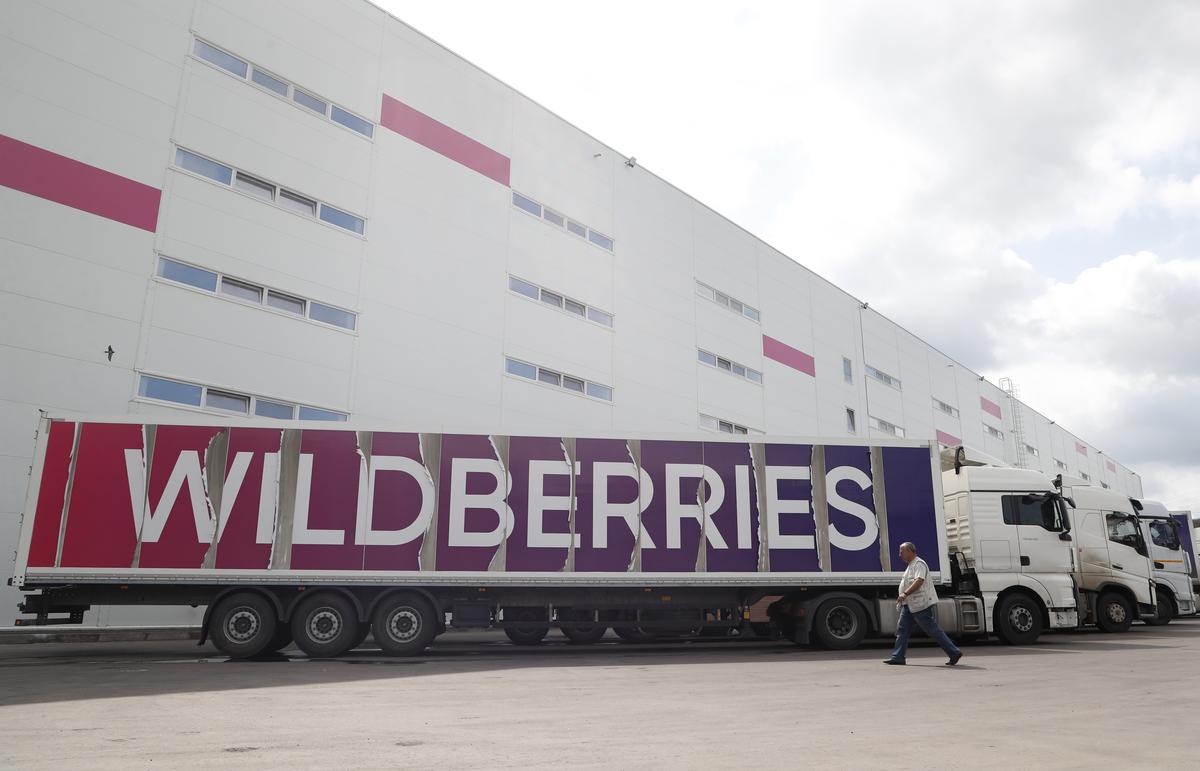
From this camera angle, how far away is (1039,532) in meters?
14.3

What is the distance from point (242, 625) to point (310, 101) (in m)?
12.8

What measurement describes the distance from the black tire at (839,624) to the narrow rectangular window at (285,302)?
12788 millimetres

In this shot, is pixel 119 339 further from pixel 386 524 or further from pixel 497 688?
pixel 497 688

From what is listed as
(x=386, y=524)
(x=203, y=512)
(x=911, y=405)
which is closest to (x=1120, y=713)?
(x=386, y=524)

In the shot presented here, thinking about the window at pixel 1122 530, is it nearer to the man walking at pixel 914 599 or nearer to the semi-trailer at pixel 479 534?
the semi-trailer at pixel 479 534

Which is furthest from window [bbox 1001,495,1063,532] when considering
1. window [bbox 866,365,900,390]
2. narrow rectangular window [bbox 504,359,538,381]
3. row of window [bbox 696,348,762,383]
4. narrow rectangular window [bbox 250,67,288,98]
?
window [bbox 866,365,900,390]

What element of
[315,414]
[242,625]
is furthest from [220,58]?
[242,625]

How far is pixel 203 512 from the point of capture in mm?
11828

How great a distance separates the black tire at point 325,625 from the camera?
1188 centimetres

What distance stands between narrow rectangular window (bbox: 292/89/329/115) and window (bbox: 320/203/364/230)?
2.38 m

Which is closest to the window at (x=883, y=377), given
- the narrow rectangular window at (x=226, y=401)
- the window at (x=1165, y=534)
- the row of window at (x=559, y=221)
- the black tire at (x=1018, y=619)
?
the row of window at (x=559, y=221)

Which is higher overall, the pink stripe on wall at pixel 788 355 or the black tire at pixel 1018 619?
the pink stripe on wall at pixel 788 355

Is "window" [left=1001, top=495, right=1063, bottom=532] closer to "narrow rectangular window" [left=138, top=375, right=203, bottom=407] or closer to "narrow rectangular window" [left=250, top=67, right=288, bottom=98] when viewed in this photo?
"narrow rectangular window" [left=138, top=375, right=203, bottom=407]

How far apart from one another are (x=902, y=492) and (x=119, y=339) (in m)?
14.8
